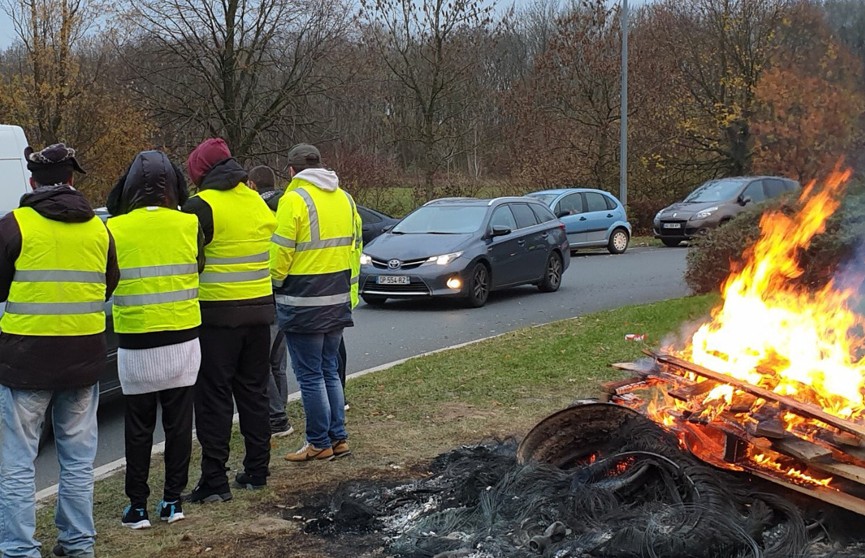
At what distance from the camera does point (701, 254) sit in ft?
39.0

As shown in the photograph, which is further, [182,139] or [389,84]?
[389,84]

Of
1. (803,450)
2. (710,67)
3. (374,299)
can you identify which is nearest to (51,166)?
(803,450)

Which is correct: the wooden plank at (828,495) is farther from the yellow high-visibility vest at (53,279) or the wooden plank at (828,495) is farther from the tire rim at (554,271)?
the tire rim at (554,271)

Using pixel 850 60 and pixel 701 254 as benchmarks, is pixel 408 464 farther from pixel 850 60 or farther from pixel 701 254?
pixel 701 254

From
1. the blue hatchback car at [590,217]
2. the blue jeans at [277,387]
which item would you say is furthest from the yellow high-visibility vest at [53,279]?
the blue hatchback car at [590,217]

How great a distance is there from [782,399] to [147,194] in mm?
3403

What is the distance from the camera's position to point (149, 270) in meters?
4.92

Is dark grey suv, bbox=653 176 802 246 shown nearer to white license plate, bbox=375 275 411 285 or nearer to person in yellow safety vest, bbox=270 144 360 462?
white license plate, bbox=375 275 411 285

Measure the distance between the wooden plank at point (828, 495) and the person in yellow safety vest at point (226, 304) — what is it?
294 cm

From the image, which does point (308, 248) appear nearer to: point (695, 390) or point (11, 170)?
point (695, 390)

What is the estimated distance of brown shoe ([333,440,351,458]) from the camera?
6301mm

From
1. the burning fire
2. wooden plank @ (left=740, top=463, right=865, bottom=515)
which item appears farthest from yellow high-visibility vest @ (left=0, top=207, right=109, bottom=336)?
wooden plank @ (left=740, top=463, right=865, bottom=515)

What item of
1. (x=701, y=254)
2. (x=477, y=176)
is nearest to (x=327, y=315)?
(x=701, y=254)

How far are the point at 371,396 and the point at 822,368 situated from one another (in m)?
4.14
